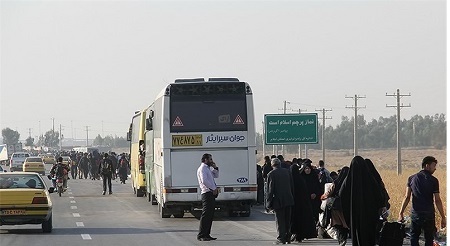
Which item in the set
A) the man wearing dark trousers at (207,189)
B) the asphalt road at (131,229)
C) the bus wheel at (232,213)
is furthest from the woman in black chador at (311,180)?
the bus wheel at (232,213)

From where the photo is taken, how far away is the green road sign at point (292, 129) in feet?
140

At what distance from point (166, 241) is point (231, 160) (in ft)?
21.5

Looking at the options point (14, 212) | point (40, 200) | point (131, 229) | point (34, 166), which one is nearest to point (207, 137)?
point (131, 229)

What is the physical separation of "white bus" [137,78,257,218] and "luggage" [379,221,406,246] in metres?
10.8

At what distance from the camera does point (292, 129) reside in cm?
4297

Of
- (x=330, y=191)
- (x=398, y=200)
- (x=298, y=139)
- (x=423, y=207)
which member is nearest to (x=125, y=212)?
(x=398, y=200)

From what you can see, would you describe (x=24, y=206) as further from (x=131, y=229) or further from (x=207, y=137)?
(x=207, y=137)

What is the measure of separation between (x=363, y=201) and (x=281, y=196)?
3.47 meters

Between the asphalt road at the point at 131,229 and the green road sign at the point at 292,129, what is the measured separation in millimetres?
7672

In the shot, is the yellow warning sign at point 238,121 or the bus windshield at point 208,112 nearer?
the bus windshield at point 208,112

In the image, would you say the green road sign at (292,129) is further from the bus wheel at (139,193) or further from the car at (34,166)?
the car at (34,166)

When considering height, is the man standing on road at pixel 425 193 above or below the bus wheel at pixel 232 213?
above

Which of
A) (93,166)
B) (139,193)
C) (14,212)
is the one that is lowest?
(139,193)

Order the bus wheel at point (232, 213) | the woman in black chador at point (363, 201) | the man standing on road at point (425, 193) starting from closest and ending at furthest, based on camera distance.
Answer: the man standing on road at point (425, 193), the woman in black chador at point (363, 201), the bus wheel at point (232, 213)
